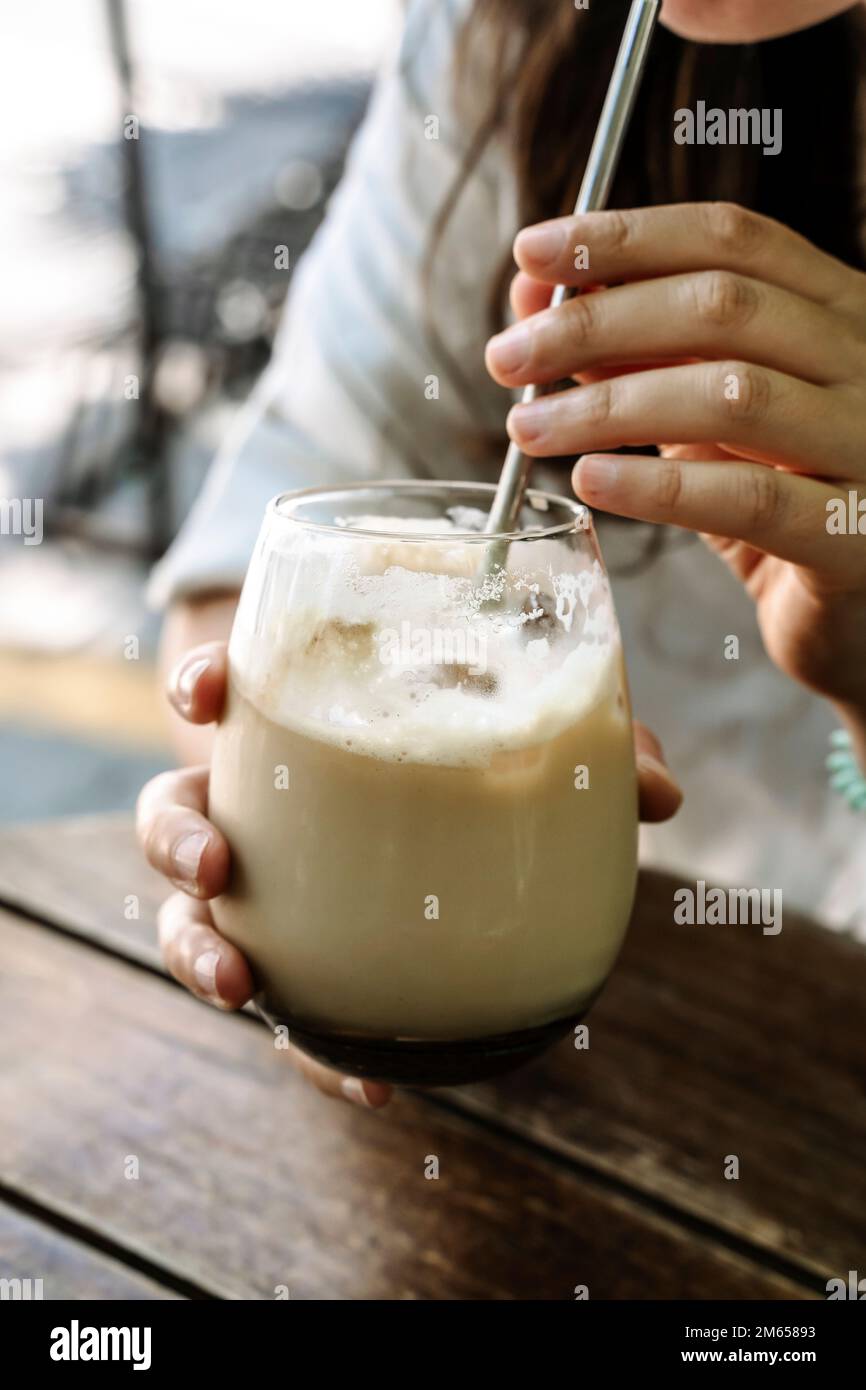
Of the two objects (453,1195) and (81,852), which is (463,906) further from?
(81,852)

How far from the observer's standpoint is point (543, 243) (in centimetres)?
62

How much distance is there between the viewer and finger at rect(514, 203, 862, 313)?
62cm

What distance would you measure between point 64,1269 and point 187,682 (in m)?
0.29

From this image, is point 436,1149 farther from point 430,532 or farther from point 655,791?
point 430,532

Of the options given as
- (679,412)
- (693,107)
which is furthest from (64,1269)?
(693,107)

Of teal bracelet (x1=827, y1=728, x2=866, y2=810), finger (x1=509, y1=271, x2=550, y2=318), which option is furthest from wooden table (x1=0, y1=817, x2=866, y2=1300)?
finger (x1=509, y1=271, x2=550, y2=318)

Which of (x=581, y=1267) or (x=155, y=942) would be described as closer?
(x=581, y=1267)

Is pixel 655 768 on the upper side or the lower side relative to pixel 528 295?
lower

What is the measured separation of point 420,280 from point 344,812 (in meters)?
0.95

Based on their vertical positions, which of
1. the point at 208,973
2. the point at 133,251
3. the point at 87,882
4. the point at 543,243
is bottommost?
the point at 208,973

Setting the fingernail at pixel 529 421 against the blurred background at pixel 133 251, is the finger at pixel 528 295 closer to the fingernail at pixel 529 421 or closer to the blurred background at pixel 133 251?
the fingernail at pixel 529 421

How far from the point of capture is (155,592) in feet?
4.40

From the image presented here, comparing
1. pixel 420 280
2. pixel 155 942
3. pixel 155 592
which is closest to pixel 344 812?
pixel 155 942
